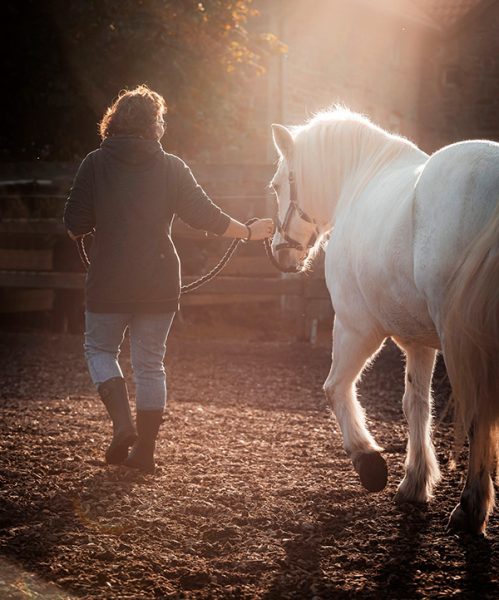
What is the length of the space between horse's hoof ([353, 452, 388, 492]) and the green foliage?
8.71m

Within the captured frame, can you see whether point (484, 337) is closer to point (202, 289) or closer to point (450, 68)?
point (202, 289)

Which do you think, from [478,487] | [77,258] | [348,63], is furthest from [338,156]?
[348,63]

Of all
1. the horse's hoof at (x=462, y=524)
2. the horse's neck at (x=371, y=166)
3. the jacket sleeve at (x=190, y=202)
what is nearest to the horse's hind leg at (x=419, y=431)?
the horse's hoof at (x=462, y=524)

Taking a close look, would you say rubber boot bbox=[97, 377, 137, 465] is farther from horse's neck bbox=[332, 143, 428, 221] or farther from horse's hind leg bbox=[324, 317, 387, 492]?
horse's neck bbox=[332, 143, 428, 221]

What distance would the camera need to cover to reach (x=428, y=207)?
3.38 m

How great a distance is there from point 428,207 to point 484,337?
60 centimetres

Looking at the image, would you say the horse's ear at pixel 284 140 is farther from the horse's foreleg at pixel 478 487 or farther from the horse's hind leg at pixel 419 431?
the horse's foreleg at pixel 478 487

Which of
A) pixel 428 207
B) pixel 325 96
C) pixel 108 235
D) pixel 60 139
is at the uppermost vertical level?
pixel 325 96

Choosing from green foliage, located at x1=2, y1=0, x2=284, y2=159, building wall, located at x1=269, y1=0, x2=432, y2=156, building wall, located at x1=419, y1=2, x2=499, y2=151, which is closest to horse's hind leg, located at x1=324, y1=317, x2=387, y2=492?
green foliage, located at x1=2, y1=0, x2=284, y2=159

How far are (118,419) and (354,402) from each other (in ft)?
3.85

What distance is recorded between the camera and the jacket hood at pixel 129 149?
167 inches

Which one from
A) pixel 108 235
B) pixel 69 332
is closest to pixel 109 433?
pixel 108 235

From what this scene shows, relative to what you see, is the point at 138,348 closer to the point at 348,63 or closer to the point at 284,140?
the point at 284,140

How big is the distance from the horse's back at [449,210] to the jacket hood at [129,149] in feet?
4.81
